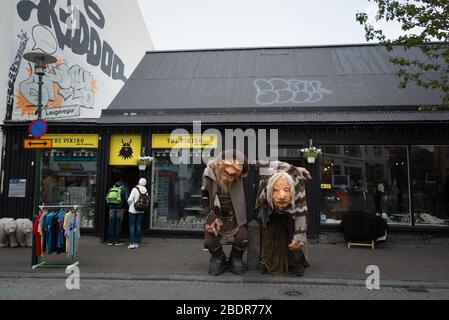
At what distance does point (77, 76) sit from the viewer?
1502cm

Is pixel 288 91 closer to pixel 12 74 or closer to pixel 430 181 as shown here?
Result: pixel 430 181

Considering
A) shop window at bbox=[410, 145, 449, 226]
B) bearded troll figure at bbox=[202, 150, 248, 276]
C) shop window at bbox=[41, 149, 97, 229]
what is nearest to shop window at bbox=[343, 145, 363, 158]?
shop window at bbox=[410, 145, 449, 226]

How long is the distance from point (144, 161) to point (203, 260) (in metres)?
3.70

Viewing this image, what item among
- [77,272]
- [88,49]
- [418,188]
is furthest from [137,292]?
[88,49]

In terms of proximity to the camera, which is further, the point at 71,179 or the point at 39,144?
the point at 71,179

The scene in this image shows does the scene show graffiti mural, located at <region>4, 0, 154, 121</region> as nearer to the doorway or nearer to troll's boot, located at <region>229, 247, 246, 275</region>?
the doorway

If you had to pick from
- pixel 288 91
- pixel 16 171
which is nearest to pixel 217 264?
pixel 288 91

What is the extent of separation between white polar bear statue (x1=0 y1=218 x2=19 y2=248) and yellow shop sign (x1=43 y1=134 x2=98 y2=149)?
2620 mm

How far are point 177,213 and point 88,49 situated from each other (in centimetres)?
961

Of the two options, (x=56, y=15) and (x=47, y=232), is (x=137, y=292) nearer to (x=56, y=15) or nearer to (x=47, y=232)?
(x=47, y=232)

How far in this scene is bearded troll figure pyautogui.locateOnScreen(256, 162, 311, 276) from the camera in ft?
21.8

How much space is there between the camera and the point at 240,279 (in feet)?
21.7

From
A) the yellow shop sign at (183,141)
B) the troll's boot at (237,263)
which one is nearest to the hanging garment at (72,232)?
the troll's boot at (237,263)

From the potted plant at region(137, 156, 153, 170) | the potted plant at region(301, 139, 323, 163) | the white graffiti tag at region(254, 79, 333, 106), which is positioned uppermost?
the white graffiti tag at region(254, 79, 333, 106)
